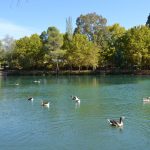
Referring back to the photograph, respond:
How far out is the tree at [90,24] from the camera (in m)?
112

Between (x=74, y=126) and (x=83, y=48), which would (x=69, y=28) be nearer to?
(x=83, y=48)

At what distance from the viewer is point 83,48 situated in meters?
100

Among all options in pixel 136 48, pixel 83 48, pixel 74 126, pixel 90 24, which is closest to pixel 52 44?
pixel 83 48

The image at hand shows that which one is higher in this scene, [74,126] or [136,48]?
[136,48]

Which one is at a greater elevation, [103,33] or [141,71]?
[103,33]

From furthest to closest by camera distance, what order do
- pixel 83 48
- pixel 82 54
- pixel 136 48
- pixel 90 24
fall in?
pixel 90 24
pixel 83 48
pixel 82 54
pixel 136 48

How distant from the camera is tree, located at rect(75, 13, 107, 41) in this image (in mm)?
112375

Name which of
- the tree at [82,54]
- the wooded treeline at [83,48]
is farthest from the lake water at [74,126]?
the tree at [82,54]

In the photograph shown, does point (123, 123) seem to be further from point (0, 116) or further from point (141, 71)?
point (141, 71)

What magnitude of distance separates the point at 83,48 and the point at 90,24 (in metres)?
14.7

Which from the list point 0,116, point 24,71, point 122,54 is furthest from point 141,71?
point 0,116

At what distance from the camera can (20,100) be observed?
4441 centimetres

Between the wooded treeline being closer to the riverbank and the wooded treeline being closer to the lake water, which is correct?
the riverbank

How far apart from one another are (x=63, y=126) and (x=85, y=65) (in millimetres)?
72399
